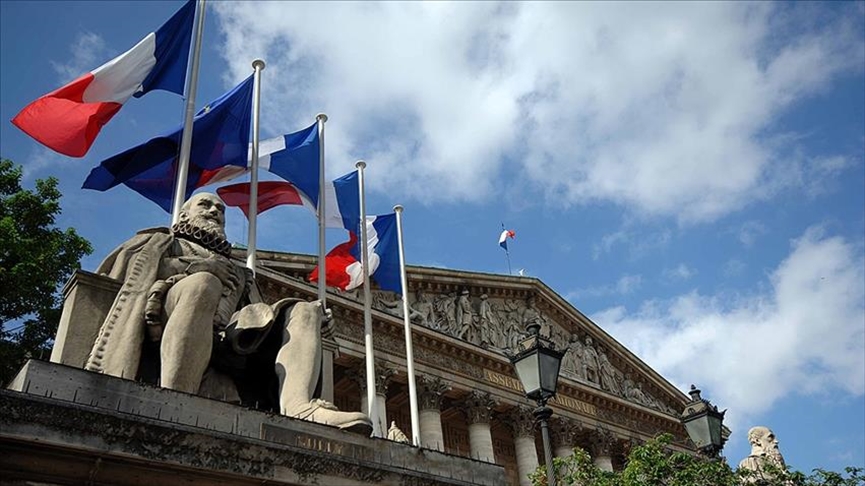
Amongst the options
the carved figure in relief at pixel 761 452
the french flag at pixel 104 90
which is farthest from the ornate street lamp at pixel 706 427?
the french flag at pixel 104 90

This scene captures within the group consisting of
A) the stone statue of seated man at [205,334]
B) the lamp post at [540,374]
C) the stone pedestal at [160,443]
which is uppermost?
the lamp post at [540,374]

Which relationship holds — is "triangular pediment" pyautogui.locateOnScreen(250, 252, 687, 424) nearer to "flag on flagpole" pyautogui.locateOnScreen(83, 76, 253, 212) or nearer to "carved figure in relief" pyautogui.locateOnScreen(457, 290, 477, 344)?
"carved figure in relief" pyautogui.locateOnScreen(457, 290, 477, 344)

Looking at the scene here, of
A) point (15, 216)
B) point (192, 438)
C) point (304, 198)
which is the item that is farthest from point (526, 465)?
point (192, 438)

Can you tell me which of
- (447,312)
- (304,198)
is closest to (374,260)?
(304,198)

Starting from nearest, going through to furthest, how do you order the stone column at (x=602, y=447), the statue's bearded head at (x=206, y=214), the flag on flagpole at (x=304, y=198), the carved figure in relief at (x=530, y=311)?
the statue's bearded head at (x=206, y=214), the flag on flagpole at (x=304, y=198), the stone column at (x=602, y=447), the carved figure in relief at (x=530, y=311)

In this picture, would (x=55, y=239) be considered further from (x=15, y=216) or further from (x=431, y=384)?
(x=431, y=384)

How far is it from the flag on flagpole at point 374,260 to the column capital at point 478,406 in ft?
30.2

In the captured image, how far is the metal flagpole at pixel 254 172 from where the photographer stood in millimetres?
9274

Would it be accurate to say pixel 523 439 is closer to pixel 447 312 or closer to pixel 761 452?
pixel 447 312

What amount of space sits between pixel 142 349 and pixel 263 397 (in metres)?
0.82

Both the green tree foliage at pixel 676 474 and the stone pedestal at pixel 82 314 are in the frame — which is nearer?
the stone pedestal at pixel 82 314

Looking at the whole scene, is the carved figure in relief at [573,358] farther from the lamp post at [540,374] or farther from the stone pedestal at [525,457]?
the lamp post at [540,374]

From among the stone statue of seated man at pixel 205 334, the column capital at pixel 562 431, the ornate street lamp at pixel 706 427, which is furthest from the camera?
the column capital at pixel 562 431

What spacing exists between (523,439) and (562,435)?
8.70 feet
